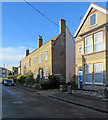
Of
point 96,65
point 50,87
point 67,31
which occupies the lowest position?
point 50,87

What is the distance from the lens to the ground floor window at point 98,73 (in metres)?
14.4

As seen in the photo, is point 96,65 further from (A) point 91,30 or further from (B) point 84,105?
(B) point 84,105

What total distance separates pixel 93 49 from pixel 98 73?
2562mm

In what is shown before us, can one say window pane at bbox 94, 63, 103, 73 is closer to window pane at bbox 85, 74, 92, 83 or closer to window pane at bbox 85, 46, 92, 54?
window pane at bbox 85, 74, 92, 83

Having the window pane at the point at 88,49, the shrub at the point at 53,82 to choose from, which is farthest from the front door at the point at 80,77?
the shrub at the point at 53,82

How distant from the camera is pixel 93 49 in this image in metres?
15.5

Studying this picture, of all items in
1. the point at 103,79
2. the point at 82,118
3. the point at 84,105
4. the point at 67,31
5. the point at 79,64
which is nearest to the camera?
the point at 82,118

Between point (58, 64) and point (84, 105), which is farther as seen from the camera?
point (58, 64)

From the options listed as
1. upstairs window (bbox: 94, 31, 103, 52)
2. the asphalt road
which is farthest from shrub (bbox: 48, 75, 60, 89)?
the asphalt road

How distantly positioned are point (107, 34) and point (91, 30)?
1.99 metres

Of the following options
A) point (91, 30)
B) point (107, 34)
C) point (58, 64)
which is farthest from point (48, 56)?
point (107, 34)

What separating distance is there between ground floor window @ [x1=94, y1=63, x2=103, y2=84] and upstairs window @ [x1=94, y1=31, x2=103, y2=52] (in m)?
1.59

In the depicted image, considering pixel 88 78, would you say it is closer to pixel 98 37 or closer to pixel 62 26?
pixel 98 37

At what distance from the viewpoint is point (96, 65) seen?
49.5ft
